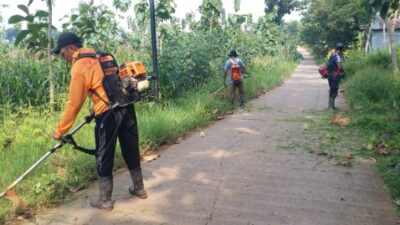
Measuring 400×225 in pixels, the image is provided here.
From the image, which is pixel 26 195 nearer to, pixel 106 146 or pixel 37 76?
pixel 106 146

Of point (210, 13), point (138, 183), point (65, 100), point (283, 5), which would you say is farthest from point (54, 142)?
point (283, 5)

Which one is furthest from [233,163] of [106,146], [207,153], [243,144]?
[106,146]

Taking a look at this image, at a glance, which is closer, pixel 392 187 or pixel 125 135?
pixel 125 135

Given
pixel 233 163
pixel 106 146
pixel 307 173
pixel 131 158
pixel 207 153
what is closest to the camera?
pixel 106 146

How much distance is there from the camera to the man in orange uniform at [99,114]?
13.1ft

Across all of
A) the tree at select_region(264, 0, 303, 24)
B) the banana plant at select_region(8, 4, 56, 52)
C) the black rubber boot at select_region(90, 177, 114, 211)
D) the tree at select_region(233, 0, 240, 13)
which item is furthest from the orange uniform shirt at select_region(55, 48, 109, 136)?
the tree at select_region(264, 0, 303, 24)

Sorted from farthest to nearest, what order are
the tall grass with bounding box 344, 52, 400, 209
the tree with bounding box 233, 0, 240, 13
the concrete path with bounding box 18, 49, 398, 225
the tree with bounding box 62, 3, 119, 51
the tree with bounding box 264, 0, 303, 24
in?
1. the tree with bounding box 264, 0, 303, 24
2. the tree with bounding box 233, 0, 240, 13
3. the tree with bounding box 62, 3, 119, 51
4. the tall grass with bounding box 344, 52, 400, 209
5. the concrete path with bounding box 18, 49, 398, 225

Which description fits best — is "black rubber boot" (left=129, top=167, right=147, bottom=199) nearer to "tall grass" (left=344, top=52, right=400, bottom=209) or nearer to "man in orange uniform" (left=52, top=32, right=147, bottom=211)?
"man in orange uniform" (left=52, top=32, right=147, bottom=211)

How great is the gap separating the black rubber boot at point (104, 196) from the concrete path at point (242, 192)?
8 centimetres

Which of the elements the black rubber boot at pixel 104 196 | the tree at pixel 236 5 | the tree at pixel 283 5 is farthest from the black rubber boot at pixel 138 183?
the tree at pixel 283 5

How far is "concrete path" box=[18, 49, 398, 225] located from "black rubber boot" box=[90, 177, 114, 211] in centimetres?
8

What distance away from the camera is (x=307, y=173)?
18.2 ft

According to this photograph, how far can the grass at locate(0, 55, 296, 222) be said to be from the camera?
4566mm

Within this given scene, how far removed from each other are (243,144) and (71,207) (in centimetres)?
358
